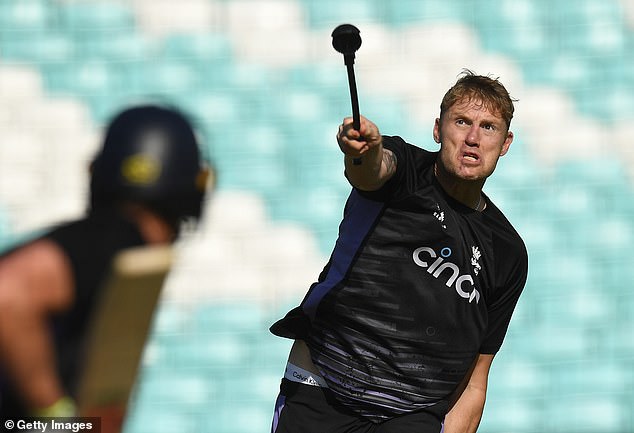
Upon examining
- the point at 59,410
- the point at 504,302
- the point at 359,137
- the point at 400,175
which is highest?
the point at 359,137

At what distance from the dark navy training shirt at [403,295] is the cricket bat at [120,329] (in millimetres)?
1206

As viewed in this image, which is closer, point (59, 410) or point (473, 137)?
point (59, 410)

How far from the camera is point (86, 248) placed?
218cm

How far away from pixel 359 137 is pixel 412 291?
2.00 feet

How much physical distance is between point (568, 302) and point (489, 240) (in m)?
2.14

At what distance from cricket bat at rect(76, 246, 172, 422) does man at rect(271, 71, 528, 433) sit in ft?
3.88

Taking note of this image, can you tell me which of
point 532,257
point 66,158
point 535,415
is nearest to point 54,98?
point 66,158

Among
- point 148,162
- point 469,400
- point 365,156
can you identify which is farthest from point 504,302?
point 148,162

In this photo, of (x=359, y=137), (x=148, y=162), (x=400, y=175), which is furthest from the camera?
(x=400, y=175)

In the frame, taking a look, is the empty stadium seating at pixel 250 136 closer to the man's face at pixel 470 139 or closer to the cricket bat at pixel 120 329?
the man's face at pixel 470 139

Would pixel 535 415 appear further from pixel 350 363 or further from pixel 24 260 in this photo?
pixel 24 260

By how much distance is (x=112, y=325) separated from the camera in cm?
218

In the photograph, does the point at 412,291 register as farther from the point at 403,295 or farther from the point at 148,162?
the point at 148,162

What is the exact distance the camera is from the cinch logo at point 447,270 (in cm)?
340
